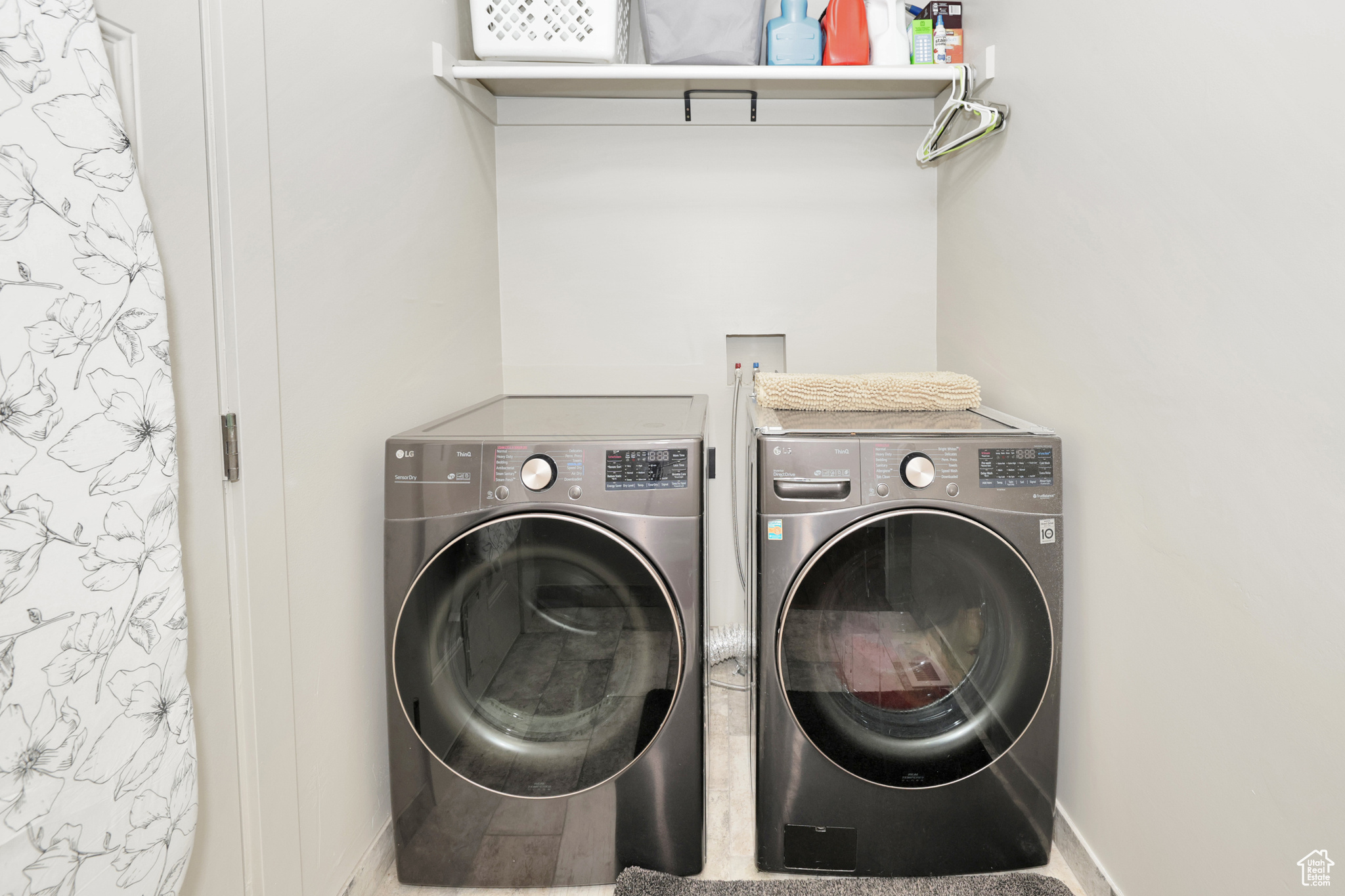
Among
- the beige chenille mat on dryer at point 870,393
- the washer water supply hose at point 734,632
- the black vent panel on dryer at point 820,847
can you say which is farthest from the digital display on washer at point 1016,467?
the washer water supply hose at point 734,632

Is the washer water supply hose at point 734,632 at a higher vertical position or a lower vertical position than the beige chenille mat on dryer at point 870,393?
lower

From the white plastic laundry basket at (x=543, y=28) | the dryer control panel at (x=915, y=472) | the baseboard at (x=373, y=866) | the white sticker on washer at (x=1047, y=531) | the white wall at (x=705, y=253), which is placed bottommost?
the baseboard at (x=373, y=866)

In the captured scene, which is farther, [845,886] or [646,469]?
[845,886]

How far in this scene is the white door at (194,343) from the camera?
0.88 m

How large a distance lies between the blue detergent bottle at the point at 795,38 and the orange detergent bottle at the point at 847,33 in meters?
0.03

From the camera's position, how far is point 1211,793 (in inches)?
43.1

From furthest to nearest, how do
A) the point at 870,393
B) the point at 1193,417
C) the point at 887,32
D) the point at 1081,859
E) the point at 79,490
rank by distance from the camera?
the point at 887,32
the point at 870,393
the point at 1081,859
the point at 1193,417
the point at 79,490

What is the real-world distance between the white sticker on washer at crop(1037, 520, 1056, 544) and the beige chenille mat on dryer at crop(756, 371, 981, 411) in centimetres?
37

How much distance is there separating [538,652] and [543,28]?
57.2 inches

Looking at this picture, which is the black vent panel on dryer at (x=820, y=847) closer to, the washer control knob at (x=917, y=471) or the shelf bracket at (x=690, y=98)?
the washer control knob at (x=917, y=471)

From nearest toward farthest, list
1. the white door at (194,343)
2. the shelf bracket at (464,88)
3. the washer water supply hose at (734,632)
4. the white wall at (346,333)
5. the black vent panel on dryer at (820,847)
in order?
1. the white door at (194,343)
2. the white wall at (346,333)
3. the black vent panel on dryer at (820,847)
4. the shelf bracket at (464,88)
5. the washer water supply hose at (734,632)

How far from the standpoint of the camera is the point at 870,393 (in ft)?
5.23

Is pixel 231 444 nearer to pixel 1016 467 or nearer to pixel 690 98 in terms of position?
pixel 1016 467

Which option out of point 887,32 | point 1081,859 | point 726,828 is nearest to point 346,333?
point 726,828
